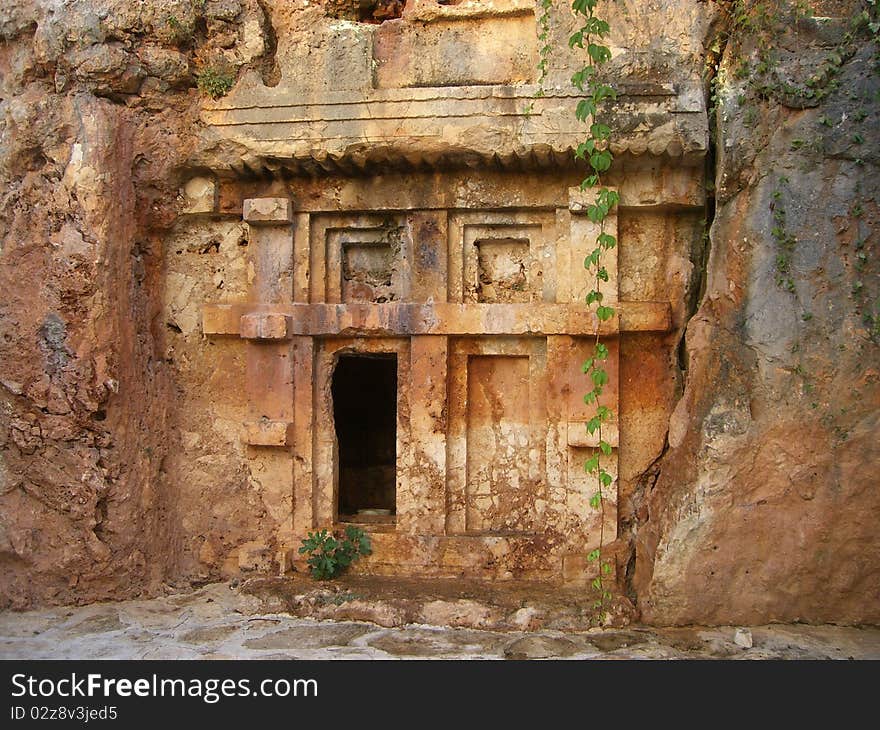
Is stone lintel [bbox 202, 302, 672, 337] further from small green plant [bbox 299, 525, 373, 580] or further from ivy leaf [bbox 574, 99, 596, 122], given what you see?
small green plant [bbox 299, 525, 373, 580]

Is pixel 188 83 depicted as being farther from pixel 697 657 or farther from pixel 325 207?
pixel 697 657

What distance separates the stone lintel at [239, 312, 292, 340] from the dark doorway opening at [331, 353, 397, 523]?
9.47ft

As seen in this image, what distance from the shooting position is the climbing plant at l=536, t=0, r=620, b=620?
5.11 m

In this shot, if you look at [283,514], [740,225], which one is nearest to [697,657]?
[740,225]

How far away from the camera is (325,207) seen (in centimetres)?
598

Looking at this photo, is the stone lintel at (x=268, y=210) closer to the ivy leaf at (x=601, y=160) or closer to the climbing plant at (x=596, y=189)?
the climbing plant at (x=596, y=189)

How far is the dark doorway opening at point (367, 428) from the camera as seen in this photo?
29.0ft

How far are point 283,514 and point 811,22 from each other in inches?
181

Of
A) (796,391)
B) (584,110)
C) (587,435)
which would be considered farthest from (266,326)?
(796,391)

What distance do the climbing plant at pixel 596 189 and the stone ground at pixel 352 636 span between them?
Answer: 1.53ft

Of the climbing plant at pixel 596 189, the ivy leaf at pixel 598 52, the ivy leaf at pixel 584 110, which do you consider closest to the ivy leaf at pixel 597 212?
the climbing plant at pixel 596 189

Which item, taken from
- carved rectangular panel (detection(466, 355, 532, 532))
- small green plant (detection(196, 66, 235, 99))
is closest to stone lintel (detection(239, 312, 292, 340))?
carved rectangular panel (detection(466, 355, 532, 532))

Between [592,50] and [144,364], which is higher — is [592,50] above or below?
above

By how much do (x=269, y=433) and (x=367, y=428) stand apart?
131 inches
